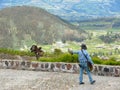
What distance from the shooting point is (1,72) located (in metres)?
20.9

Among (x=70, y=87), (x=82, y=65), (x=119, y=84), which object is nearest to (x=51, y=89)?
(x=70, y=87)

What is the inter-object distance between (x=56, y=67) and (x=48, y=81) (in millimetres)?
3312

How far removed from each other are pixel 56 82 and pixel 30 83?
3.76 feet

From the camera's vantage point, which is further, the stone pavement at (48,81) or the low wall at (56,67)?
the low wall at (56,67)

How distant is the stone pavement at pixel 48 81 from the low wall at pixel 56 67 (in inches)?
18.3

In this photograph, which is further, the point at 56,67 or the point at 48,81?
the point at 56,67

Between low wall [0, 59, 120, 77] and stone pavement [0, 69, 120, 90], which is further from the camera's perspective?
low wall [0, 59, 120, 77]

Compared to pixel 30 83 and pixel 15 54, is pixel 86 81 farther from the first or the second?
pixel 15 54

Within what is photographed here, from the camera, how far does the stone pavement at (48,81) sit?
16109 millimetres

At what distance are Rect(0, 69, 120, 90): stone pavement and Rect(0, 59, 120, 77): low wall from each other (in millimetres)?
465

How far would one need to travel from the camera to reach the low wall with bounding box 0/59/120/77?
64.1 feet

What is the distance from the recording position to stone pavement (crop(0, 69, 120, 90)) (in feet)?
52.9

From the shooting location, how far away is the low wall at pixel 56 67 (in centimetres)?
1953

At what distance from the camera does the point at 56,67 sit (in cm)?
2098
